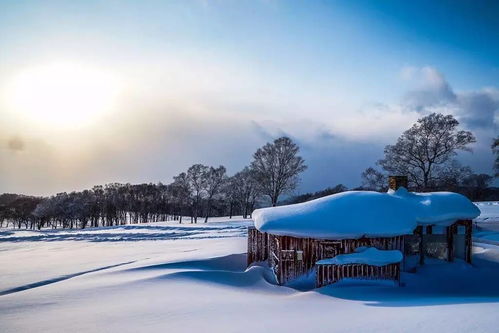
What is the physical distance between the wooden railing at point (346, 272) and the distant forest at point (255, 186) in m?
26.6

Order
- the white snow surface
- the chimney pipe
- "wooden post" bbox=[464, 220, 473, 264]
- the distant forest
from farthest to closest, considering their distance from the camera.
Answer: the distant forest < the chimney pipe < "wooden post" bbox=[464, 220, 473, 264] < the white snow surface

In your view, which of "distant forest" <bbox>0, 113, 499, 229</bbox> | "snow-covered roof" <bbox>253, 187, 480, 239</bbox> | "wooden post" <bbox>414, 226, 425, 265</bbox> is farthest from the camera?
"distant forest" <bbox>0, 113, 499, 229</bbox>

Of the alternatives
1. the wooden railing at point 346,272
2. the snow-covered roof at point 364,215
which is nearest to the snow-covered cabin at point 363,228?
the snow-covered roof at point 364,215

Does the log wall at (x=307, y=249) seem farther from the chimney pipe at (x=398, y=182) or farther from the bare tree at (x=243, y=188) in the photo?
the bare tree at (x=243, y=188)

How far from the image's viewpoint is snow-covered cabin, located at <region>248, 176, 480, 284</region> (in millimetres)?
12617

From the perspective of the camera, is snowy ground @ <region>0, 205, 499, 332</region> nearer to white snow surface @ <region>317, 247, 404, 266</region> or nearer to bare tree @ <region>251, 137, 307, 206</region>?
white snow surface @ <region>317, 247, 404, 266</region>

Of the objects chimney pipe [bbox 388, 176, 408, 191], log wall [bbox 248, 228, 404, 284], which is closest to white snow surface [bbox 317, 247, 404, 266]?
log wall [bbox 248, 228, 404, 284]

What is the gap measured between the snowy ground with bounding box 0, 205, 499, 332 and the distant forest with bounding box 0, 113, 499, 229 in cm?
2011

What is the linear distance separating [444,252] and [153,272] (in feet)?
44.7

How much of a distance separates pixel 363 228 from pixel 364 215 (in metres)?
0.79

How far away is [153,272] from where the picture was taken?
14.4 m

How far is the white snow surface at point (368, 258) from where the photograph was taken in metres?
11.9

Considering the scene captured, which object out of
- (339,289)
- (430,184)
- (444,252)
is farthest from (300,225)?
(430,184)

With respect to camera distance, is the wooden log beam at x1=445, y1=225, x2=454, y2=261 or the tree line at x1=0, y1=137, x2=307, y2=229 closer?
the wooden log beam at x1=445, y1=225, x2=454, y2=261
